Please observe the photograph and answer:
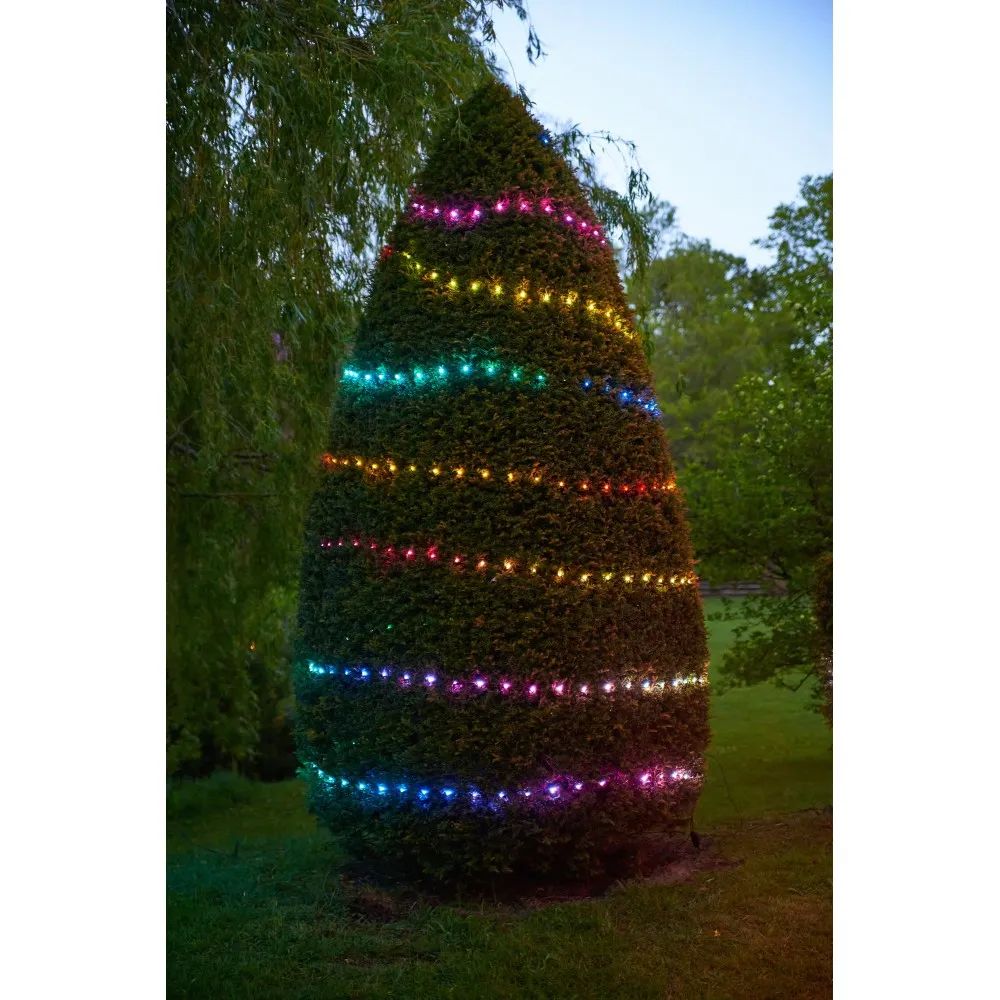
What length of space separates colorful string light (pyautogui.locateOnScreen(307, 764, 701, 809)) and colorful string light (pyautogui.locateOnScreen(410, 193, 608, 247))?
173 centimetres

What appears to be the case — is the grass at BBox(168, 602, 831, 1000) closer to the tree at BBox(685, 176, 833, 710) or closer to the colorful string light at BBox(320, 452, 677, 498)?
the colorful string light at BBox(320, 452, 677, 498)

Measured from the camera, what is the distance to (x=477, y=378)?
122 inches

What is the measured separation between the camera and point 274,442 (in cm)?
471

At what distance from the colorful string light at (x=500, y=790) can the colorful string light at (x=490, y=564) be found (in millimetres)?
593

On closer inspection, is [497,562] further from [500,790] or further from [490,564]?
[500,790]

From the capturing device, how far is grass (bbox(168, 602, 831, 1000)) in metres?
2.81

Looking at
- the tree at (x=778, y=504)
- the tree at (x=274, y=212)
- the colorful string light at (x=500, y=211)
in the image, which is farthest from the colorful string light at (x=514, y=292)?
the tree at (x=778, y=504)

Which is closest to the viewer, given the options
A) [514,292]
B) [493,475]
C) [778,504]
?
[493,475]

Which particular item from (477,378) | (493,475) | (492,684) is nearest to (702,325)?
(477,378)

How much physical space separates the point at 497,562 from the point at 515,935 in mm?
1079
